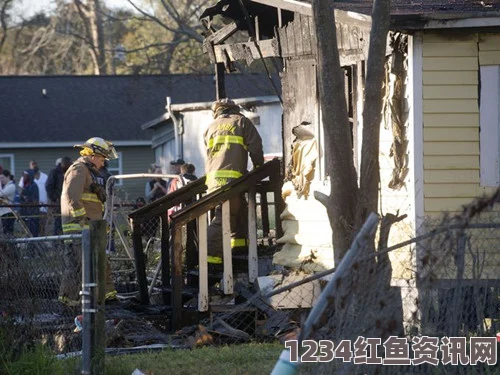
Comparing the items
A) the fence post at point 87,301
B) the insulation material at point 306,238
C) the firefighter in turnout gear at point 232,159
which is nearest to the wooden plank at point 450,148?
the insulation material at point 306,238

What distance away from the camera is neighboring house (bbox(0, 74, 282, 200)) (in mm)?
37344

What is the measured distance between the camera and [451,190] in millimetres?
10539

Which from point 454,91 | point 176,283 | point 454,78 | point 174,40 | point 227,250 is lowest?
point 176,283

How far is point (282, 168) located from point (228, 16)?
7.31 ft

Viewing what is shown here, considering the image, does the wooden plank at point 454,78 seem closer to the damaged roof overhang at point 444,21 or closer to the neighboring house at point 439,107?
the neighboring house at point 439,107

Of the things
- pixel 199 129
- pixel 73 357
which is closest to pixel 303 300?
pixel 73 357

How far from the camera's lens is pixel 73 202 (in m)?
11.5

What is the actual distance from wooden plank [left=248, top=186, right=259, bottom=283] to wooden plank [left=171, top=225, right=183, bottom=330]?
34.9 inches

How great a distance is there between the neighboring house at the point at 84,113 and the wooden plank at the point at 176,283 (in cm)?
2442

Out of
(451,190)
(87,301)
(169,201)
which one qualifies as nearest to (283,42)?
(169,201)

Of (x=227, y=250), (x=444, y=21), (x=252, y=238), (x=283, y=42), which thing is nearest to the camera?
(x=444, y=21)

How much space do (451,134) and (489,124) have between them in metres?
0.41

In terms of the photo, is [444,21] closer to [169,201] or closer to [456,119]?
[456,119]

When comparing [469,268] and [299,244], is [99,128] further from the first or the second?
[469,268]
